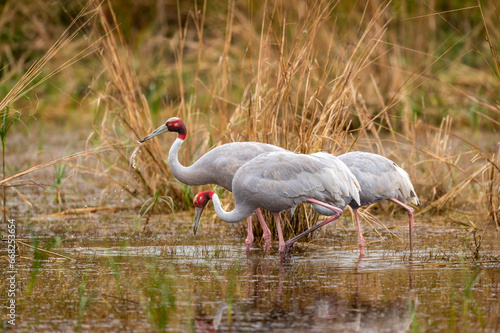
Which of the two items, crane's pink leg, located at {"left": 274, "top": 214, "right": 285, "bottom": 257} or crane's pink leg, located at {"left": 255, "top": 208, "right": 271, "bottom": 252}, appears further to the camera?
crane's pink leg, located at {"left": 255, "top": 208, "right": 271, "bottom": 252}

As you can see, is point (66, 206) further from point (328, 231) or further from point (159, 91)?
point (159, 91)

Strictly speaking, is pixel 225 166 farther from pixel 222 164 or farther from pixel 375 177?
pixel 375 177

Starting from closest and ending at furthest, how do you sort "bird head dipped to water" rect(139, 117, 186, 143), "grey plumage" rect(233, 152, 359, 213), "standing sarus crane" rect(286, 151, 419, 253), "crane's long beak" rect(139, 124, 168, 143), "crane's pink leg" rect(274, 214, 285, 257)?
"grey plumage" rect(233, 152, 359, 213), "crane's pink leg" rect(274, 214, 285, 257), "standing sarus crane" rect(286, 151, 419, 253), "crane's long beak" rect(139, 124, 168, 143), "bird head dipped to water" rect(139, 117, 186, 143)

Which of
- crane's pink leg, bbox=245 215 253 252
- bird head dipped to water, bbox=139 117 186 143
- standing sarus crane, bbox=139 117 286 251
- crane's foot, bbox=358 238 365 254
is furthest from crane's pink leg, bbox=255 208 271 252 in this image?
bird head dipped to water, bbox=139 117 186 143

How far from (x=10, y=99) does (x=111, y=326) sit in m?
2.70

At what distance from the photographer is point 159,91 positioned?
44.5 ft

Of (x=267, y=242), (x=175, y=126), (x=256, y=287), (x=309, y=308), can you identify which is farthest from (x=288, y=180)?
(x=309, y=308)

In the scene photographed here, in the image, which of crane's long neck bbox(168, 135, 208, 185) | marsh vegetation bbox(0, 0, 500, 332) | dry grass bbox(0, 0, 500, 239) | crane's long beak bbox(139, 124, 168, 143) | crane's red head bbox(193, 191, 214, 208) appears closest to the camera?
marsh vegetation bbox(0, 0, 500, 332)

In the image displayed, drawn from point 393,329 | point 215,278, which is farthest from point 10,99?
point 393,329

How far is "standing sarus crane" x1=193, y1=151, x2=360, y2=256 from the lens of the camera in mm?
6461

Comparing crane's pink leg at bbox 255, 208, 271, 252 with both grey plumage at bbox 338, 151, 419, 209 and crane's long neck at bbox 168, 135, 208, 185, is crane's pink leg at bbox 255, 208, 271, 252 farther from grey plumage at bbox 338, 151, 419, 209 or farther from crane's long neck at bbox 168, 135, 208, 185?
grey plumage at bbox 338, 151, 419, 209

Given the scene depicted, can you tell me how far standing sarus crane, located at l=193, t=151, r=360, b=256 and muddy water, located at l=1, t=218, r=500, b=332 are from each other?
1.41 ft

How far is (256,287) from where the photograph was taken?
5.33 m

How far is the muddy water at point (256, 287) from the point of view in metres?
4.44
